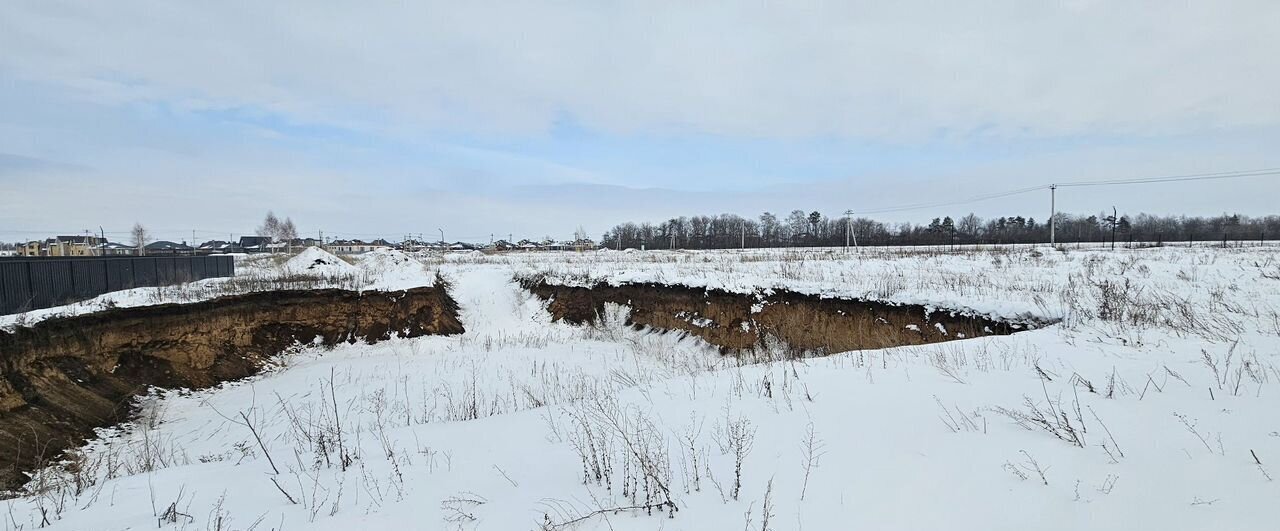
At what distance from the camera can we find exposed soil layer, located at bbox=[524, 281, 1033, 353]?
36.9ft

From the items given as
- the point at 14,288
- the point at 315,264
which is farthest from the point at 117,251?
the point at 14,288

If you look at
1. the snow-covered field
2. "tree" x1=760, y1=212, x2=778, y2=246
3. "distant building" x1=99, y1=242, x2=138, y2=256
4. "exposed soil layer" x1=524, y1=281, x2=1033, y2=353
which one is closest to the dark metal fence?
the snow-covered field

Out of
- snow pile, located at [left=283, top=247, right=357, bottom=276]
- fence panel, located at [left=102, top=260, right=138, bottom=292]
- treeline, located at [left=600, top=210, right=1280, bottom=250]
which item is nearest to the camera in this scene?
fence panel, located at [left=102, top=260, right=138, bottom=292]

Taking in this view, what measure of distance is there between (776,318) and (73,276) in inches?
816

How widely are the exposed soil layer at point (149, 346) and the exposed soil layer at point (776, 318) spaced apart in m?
5.74

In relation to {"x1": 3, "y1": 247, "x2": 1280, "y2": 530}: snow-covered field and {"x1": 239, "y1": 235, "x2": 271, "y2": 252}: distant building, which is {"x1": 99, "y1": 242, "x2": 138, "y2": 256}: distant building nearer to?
{"x1": 239, "y1": 235, "x2": 271, "y2": 252}: distant building

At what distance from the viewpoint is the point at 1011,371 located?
5.36 meters

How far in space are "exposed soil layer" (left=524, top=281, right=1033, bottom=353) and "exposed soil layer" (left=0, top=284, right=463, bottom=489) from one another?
5743 mm

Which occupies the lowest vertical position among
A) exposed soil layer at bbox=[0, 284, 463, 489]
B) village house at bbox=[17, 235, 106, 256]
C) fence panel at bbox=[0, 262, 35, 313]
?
exposed soil layer at bbox=[0, 284, 463, 489]

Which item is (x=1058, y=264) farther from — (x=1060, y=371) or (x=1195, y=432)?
(x=1195, y=432)

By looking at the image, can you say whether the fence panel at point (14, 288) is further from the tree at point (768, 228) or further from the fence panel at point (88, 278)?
the tree at point (768, 228)

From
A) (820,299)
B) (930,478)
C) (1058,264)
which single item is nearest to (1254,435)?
(930,478)

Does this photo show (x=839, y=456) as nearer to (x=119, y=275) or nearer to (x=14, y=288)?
(x=14, y=288)

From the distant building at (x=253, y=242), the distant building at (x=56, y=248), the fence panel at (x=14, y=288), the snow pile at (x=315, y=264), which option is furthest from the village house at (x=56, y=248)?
the fence panel at (x=14, y=288)
